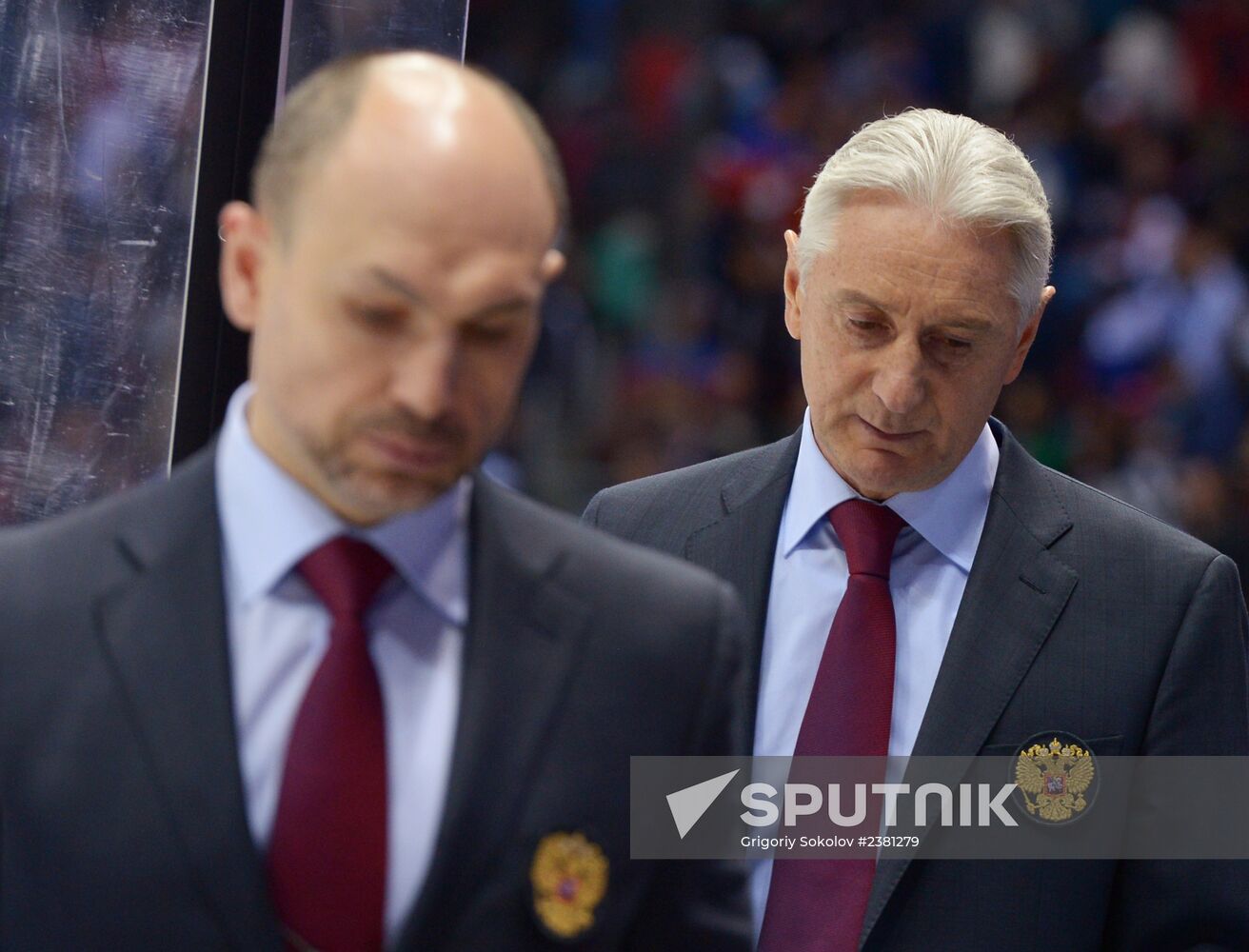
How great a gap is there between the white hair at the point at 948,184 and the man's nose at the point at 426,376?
104 cm

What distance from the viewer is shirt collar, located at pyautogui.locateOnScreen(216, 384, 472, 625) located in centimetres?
145

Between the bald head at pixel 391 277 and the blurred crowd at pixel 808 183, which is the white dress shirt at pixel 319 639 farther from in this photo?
the blurred crowd at pixel 808 183

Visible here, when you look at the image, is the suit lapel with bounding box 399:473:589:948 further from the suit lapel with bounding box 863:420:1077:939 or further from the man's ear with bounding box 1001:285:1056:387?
the man's ear with bounding box 1001:285:1056:387

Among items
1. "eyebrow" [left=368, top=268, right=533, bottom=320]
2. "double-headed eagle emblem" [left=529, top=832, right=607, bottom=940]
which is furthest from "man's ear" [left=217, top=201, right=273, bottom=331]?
"double-headed eagle emblem" [left=529, top=832, right=607, bottom=940]

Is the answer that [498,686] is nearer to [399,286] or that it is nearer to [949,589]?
[399,286]

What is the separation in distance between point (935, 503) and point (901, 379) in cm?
19

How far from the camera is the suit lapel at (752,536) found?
2.31m

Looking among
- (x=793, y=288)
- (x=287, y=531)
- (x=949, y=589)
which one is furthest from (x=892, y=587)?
(x=287, y=531)

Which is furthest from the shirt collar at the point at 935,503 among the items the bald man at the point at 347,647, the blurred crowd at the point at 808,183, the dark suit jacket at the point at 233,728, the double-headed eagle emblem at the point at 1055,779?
the blurred crowd at the point at 808,183

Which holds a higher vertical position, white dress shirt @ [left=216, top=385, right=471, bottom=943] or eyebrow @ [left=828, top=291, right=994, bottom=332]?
eyebrow @ [left=828, top=291, right=994, bottom=332]

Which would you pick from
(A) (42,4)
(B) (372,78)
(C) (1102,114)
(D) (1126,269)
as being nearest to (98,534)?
(B) (372,78)

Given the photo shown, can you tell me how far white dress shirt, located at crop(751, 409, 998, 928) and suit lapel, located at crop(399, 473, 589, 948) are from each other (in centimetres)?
75

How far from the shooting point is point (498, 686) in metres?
1.47

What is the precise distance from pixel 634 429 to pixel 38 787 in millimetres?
6688
